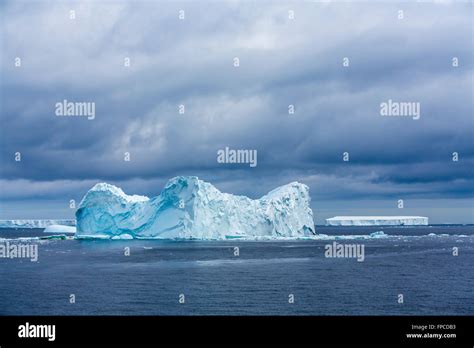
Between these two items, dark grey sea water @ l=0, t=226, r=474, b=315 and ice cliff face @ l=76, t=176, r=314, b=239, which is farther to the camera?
ice cliff face @ l=76, t=176, r=314, b=239

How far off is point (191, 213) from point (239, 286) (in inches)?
1089

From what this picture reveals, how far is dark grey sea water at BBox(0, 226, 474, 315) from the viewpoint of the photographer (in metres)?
22.5

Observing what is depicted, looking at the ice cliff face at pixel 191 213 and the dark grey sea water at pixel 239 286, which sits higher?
the ice cliff face at pixel 191 213

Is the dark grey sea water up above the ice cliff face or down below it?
below

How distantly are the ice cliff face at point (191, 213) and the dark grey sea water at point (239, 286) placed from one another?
10703 mm

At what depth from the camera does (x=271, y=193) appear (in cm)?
A: 6325

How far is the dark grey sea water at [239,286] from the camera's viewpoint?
73.7ft

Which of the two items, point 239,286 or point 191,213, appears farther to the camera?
point 191,213

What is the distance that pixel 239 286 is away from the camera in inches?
1105

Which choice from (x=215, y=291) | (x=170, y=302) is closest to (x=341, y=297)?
(x=215, y=291)

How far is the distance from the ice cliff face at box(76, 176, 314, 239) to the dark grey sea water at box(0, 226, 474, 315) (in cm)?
1070

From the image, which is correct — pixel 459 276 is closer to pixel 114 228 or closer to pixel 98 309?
pixel 98 309

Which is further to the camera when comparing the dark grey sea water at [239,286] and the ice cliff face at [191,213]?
the ice cliff face at [191,213]

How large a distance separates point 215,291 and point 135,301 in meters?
4.38
